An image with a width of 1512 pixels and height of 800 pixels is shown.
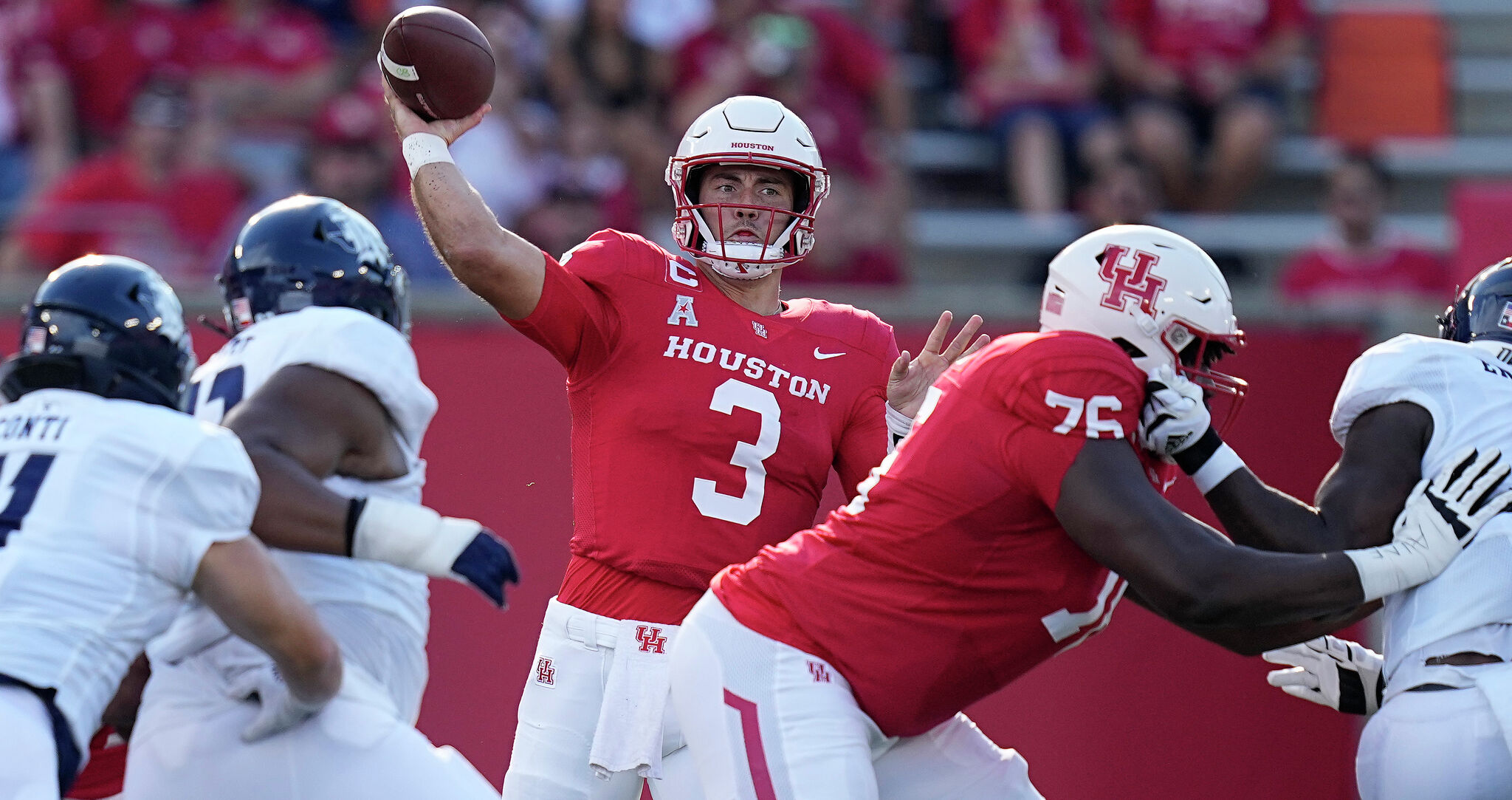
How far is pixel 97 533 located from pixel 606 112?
216 inches

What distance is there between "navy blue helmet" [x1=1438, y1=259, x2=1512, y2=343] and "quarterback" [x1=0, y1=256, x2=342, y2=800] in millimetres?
2487

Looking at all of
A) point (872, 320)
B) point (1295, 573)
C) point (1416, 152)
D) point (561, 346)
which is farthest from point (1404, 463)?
point (1416, 152)

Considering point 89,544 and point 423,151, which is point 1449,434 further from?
point 89,544

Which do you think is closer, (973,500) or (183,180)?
(973,500)

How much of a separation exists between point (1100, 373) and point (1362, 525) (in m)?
0.73

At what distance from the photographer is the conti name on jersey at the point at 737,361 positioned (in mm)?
4004

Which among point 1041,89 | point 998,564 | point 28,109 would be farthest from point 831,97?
point 998,564

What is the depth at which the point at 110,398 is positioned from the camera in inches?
128

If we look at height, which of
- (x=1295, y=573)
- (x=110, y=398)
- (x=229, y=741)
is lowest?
(x=229, y=741)

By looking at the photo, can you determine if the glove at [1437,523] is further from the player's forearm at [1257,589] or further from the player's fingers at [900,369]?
the player's fingers at [900,369]

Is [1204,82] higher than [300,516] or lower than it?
higher

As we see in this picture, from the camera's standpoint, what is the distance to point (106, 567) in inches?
119

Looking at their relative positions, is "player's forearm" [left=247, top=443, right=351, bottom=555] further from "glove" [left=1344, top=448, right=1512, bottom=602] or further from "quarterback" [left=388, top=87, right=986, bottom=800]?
"glove" [left=1344, top=448, right=1512, bottom=602]

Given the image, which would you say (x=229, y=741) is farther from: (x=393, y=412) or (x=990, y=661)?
(x=990, y=661)
